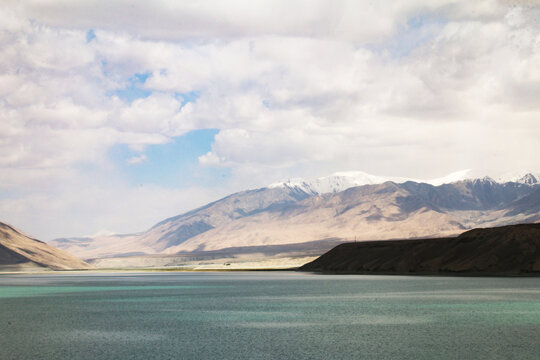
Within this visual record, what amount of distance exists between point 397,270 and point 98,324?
446 feet

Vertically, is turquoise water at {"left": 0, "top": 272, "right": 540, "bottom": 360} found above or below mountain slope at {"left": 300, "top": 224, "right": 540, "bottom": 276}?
below

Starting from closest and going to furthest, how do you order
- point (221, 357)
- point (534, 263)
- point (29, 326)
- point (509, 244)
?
1. point (221, 357)
2. point (29, 326)
3. point (534, 263)
4. point (509, 244)

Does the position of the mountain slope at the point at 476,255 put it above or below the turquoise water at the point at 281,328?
above

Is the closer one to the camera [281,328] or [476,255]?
[281,328]

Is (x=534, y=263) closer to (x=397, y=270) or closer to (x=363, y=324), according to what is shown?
(x=397, y=270)

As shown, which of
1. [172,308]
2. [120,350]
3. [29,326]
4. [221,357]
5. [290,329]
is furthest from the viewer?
[172,308]

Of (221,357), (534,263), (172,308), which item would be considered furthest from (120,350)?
(534,263)

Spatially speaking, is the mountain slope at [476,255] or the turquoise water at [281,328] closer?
the turquoise water at [281,328]

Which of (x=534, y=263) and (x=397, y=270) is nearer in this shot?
(x=534, y=263)

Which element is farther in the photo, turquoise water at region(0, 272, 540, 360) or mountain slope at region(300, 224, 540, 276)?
mountain slope at region(300, 224, 540, 276)

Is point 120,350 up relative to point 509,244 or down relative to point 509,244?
down

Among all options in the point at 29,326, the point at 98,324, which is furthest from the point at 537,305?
the point at 29,326

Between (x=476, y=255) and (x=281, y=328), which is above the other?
(x=476, y=255)

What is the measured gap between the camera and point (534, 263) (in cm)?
14825
